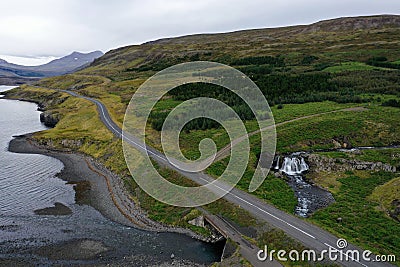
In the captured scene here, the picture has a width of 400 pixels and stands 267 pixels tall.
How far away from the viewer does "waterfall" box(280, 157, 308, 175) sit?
Answer: 178 feet

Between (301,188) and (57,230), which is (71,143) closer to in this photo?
(57,230)

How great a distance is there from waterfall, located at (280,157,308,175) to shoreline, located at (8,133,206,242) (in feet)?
71.4

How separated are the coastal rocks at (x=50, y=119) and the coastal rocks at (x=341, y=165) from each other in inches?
3492

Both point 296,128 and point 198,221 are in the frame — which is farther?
point 296,128

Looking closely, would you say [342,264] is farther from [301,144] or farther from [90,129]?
[90,129]

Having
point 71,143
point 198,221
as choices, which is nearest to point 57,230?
point 198,221

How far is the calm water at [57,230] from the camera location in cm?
3638

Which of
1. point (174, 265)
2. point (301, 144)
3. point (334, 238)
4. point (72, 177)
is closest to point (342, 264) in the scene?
point (334, 238)

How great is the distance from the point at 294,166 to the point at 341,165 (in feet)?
24.0

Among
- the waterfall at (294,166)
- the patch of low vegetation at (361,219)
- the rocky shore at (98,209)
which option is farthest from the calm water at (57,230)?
the waterfall at (294,166)

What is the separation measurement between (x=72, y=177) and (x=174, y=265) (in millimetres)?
35319

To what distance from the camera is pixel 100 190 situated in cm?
5481

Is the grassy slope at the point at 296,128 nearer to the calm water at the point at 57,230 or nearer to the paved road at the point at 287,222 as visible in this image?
the paved road at the point at 287,222

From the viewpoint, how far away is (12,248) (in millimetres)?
38344
